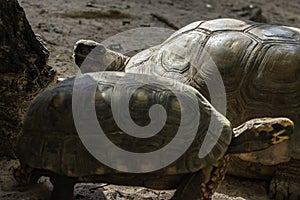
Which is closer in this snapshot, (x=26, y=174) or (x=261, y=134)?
(x=261, y=134)

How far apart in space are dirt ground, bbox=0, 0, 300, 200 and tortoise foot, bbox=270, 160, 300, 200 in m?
0.08

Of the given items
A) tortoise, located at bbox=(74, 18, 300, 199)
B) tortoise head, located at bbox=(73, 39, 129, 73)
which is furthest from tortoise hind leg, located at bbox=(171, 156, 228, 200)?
tortoise head, located at bbox=(73, 39, 129, 73)

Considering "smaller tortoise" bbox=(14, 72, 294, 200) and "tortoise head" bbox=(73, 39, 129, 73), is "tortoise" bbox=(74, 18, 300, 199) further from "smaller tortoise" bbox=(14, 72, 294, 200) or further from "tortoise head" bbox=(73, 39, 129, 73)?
"smaller tortoise" bbox=(14, 72, 294, 200)

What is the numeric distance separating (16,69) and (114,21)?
334cm

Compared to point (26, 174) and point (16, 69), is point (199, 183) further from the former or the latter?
point (16, 69)

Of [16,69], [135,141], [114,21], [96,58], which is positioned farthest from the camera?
[114,21]

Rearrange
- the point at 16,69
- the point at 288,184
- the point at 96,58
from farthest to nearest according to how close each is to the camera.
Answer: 1. the point at 96,58
2. the point at 288,184
3. the point at 16,69

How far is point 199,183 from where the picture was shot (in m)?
2.63

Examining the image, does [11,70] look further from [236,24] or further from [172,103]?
[236,24]

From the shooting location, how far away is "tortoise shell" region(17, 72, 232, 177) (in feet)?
8.45

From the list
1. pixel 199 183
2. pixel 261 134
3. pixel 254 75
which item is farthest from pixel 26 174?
pixel 254 75

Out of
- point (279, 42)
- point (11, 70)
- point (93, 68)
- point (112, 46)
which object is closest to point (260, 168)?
point (279, 42)

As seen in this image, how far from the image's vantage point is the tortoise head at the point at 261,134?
2.64m

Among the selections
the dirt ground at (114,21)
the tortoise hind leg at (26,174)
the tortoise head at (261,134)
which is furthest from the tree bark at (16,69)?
the tortoise head at (261,134)
